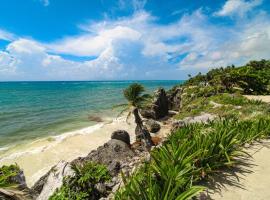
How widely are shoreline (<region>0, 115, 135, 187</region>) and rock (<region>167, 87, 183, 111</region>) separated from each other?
18.0m

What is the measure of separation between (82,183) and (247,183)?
6.78 meters

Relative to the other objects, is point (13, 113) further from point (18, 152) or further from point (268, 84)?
point (268, 84)

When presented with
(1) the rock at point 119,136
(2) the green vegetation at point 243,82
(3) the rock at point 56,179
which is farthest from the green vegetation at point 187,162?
(2) the green vegetation at point 243,82

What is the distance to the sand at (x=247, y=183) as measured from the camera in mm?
6191

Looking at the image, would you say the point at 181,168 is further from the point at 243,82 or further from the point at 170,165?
the point at 243,82

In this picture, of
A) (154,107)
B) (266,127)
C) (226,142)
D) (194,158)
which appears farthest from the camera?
(154,107)

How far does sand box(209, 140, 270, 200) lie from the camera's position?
6191mm

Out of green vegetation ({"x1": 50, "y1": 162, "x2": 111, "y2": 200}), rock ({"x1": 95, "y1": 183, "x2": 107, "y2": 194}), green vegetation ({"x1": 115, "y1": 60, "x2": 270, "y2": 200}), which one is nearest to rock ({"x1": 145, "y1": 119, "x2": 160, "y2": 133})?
green vegetation ({"x1": 115, "y1": 60, "x2": 270, "y2": 200})

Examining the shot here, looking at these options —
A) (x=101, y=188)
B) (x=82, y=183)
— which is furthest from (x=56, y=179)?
(x=101, y=188)

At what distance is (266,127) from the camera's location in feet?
37.8

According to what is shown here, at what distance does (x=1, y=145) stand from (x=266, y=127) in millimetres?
25297

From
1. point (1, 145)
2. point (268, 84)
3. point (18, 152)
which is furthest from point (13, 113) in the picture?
point (268, 84)

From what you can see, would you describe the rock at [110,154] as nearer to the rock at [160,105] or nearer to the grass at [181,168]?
the grass at [181,168]

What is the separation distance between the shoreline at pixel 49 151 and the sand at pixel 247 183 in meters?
14.4
